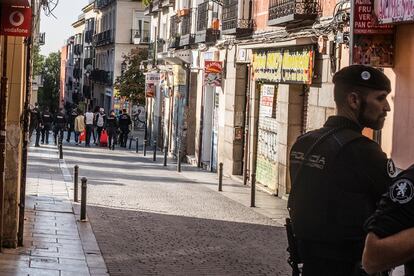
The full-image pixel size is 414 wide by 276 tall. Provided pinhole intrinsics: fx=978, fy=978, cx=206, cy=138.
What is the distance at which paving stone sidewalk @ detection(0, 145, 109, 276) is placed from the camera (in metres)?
11.4

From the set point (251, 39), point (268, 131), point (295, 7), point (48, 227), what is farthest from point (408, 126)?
point (251, 39)

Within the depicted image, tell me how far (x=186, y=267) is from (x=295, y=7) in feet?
33.0

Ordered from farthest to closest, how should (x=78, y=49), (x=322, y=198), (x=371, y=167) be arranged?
(x=78, y=49)
(x=322, y=198)
(x=371, y=167)

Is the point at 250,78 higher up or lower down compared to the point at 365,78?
higher up

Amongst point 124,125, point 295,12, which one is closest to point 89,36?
point 124,125

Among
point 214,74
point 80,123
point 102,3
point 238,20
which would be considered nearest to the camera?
point 238,20

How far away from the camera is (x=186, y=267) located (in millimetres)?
12328

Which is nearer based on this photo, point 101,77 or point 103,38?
point 103,38

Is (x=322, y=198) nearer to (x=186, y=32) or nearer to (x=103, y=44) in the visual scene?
(x=186, y=32)

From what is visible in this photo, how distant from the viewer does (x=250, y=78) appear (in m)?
27.8

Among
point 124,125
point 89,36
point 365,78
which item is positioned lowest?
point 124,125

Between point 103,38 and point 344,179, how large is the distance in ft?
234

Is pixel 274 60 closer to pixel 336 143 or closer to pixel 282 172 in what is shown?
pixel 282 172

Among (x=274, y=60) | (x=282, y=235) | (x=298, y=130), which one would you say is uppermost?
(x=274, y=60)
